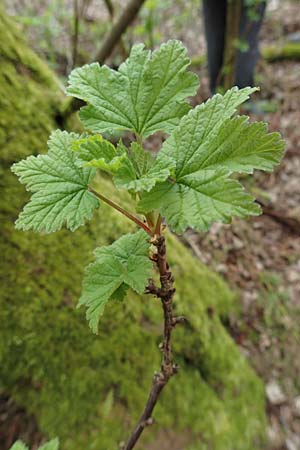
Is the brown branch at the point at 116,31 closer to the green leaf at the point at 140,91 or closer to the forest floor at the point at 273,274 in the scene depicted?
the forest floor at the point at 273,274

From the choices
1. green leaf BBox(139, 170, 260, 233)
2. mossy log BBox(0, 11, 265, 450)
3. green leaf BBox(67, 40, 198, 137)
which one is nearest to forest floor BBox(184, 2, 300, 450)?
mossy log BBox(0, 11, 265, 450)

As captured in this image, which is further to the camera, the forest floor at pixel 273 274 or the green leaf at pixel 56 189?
the forest floor at pixel 273 274

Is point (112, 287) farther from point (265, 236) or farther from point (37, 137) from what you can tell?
point (265, 236)

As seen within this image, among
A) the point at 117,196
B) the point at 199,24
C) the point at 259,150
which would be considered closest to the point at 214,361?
the point at 117,196

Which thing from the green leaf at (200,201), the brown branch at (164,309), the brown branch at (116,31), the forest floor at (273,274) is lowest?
the forest floor at (273,274)

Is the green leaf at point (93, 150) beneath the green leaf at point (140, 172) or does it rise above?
above

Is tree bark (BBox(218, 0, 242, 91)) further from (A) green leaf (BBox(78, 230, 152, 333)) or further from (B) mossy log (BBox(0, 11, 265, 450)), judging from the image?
(A) green leaf (BBox(78, 230, 152, 333))

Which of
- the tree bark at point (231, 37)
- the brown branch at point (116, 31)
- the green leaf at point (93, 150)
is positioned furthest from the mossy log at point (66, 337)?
the tree bark at point (231, 37)

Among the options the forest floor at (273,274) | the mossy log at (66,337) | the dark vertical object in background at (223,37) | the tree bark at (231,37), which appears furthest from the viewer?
the dark vertical object in background at (223,37)
